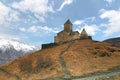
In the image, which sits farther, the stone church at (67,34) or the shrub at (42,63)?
the stone church at (67,34)

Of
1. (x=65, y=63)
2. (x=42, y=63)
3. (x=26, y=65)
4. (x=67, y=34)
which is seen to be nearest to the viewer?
(x=65, y=63)

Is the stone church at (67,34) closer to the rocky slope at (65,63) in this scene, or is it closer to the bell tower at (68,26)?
the bell tower at (68,26)

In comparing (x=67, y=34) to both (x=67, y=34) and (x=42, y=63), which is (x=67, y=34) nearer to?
(x=67, y=34)

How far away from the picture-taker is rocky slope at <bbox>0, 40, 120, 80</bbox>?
49531 mm

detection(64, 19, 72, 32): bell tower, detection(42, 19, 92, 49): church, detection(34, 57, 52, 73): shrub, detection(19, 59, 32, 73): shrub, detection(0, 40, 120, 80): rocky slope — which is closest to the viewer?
detection(0, 40, 120, 80): rocky slope

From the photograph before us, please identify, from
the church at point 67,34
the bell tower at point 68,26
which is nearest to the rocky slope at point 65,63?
the church at point 67,34

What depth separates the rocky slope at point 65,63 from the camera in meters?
49.5

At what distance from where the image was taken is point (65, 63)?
54250 millimetres

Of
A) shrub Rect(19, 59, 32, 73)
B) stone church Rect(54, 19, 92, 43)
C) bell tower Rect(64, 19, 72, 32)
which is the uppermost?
bell tower Rect(64, 19, 72, 32)

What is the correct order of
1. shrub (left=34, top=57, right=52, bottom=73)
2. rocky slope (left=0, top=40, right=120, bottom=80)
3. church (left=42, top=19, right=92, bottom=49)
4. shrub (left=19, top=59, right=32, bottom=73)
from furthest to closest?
church (left=42, top=19, right=92, bottom=49), shrub (left=19, top=59, right=32, bottom=73), shrub (left=34, top=57, right=52, bottom=73), rocky slope (left=0, top=40, right=120, bottom=80)

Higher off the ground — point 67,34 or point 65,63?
point 67,34

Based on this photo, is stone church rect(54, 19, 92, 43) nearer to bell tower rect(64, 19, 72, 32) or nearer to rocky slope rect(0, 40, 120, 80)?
bell tower rect(64, 19, 72, 32)

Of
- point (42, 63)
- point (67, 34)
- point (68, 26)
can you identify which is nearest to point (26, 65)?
point (42, 63)

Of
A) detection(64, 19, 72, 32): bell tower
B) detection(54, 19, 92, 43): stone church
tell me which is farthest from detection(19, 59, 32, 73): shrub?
detection(64, 19, 72, 32): bell tower
